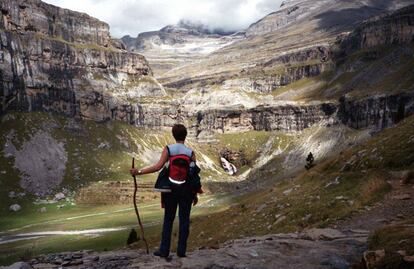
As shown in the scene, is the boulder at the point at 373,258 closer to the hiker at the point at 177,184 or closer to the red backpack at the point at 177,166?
the hiker at the point at 177,184

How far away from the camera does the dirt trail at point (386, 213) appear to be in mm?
21148

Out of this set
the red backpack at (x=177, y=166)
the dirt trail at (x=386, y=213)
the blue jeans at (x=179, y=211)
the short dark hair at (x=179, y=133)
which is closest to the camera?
the red backpack at (x=177, y=166)

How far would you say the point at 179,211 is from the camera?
51.5ft

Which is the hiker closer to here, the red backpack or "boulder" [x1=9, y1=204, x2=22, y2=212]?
the red backpack

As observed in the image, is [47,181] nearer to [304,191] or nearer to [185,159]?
[304,191]

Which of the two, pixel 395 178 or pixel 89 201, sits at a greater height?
pixel 395 178

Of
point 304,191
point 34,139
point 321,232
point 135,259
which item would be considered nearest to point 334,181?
point 304,191

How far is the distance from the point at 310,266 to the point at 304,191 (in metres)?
20.1

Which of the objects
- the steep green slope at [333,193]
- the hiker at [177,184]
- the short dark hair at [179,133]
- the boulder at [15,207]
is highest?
the short dark hair at [179,133]

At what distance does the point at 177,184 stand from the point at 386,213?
41.1 ft

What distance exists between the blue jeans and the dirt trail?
931cm

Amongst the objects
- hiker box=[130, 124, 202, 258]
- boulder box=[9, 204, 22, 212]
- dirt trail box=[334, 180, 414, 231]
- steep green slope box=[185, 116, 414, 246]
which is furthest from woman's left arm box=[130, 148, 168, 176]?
boulder box=[9, 204, 22, 212]

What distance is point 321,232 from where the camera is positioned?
20469 mm

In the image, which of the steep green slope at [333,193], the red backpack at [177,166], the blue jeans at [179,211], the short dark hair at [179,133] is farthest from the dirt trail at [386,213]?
the short dark hair at [179,133]
